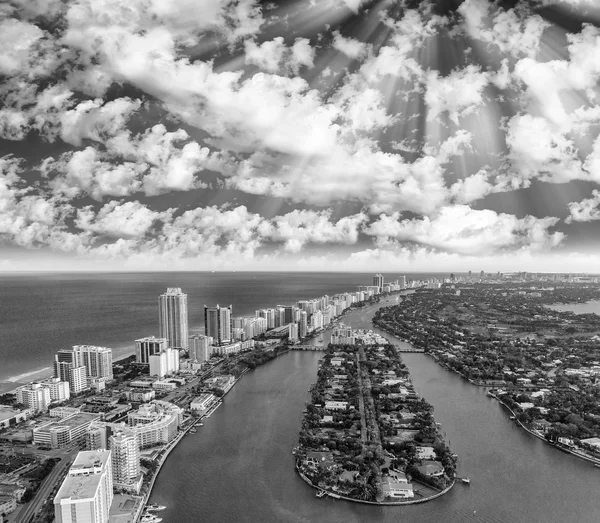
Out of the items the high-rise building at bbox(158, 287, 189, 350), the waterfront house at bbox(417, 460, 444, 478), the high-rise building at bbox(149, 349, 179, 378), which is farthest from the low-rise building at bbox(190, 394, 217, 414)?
the high-rise building at bbox(158, 287, 189, 350)

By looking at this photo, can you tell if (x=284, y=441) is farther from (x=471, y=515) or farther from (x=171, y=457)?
(x=471, y=515)

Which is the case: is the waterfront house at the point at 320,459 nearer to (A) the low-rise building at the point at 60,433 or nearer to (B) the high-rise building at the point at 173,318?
(A) the low-rise building at the point at 60,433

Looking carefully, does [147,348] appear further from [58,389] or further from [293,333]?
[293,333]

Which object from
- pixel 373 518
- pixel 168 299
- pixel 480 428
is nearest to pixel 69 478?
pixel 373 518

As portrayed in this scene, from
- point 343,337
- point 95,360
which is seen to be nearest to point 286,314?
point 343,337

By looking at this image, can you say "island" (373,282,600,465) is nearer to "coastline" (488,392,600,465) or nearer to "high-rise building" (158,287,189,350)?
"coastline" (488,392,600,465)
